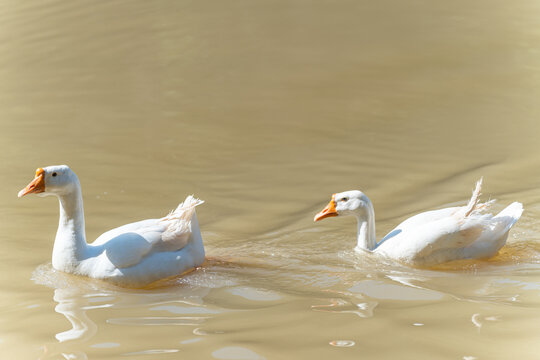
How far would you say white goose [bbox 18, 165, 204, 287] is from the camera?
5.12m

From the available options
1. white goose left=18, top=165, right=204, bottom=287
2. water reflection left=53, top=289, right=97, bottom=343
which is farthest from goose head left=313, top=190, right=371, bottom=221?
water reflection left=53, top=289, right=97, bottom=343

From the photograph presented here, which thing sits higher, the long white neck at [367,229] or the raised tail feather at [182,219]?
the raised tail feather at [182,219]

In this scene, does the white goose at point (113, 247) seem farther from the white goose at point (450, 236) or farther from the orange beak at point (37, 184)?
the white goose at point (450, 236)

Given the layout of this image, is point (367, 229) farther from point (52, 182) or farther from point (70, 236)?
point (52, 182)

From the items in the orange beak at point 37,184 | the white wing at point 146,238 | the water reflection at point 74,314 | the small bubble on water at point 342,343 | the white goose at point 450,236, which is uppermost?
the orange beak at point 37,184

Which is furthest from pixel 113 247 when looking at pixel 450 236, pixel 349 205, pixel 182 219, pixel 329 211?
pixel 450 236

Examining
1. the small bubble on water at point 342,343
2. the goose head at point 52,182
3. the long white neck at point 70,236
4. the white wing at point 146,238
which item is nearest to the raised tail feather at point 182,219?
the white wing at point 146,238

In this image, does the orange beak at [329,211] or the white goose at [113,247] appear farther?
the orange beak at [329,211]

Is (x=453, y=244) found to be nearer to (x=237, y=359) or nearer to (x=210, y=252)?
(x=210, y=252)

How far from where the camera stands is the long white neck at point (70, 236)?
17.0 feet

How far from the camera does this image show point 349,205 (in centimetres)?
609

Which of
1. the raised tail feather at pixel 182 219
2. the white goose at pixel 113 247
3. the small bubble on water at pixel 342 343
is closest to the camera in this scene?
the small bubble on water at pixel 342 343

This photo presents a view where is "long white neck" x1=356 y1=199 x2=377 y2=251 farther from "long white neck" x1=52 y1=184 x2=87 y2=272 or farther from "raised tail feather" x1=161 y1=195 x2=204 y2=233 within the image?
"long white neck" x1=52 y1=184 x2=87 y2=272

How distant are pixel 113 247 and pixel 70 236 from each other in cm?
33
